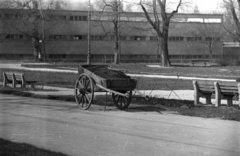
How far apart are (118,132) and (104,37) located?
76096mm

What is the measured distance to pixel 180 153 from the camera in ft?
31.9

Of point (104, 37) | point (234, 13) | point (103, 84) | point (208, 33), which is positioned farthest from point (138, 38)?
point (103, 84)

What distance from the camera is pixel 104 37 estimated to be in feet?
288

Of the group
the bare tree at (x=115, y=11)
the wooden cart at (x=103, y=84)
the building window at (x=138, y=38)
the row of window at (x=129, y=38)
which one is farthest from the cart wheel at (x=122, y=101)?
the building window at (x=138, y=38)

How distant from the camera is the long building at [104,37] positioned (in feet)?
274

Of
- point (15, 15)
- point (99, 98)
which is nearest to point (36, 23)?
point (15, 15)

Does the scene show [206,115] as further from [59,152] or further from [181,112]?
[59,152]

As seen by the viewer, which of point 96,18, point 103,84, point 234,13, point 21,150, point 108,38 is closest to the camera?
point 21,150

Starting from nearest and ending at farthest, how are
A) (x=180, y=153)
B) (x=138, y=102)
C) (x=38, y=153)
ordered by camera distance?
(x=38, y=153) < (x=180, y=153) < (x=138, y=102)

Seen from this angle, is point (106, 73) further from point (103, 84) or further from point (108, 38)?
point (108, 38)

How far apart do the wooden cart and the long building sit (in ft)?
206

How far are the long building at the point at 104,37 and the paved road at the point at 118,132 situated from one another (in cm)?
6465

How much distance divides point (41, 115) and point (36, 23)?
226 ft

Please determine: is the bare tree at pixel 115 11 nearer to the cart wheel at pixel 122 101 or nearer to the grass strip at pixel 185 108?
the grass strip at pixel 185 108
